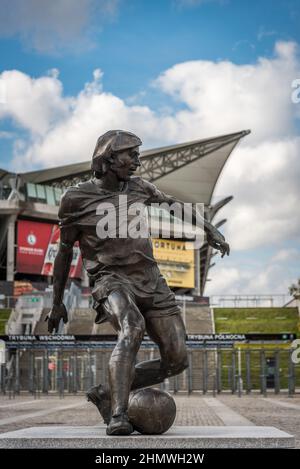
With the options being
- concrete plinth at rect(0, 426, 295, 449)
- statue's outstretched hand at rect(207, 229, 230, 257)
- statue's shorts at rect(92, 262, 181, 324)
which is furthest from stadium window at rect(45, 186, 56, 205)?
concrete plinth at rect(0, 426, 295, 449)

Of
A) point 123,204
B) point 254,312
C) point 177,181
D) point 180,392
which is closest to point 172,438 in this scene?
point 123,204

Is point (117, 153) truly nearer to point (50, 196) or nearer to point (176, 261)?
point (50, 196)

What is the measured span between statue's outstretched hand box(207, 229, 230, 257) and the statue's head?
0.92 meters

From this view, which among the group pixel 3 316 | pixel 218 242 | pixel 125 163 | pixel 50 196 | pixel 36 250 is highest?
pixel 50 196

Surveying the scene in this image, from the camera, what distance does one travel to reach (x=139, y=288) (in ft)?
20.0

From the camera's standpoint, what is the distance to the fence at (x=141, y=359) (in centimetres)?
3045

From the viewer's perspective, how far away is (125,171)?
6.32 m

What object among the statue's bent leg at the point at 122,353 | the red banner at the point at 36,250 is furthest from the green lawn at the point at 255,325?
the statue's bent leg at the point at 122,353

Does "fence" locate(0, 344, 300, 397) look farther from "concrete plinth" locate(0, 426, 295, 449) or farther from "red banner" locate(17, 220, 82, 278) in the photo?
"red banner" locate(17, 220, 82, 278)

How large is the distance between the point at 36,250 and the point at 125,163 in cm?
6106

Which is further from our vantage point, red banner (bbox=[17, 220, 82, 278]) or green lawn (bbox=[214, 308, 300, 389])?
red banner (bbox=[17, 220, 82, 278])

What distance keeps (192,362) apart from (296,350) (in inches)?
228

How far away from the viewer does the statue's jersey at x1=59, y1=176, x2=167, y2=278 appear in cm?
618

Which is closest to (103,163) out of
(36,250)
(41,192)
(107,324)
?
(107,324)
